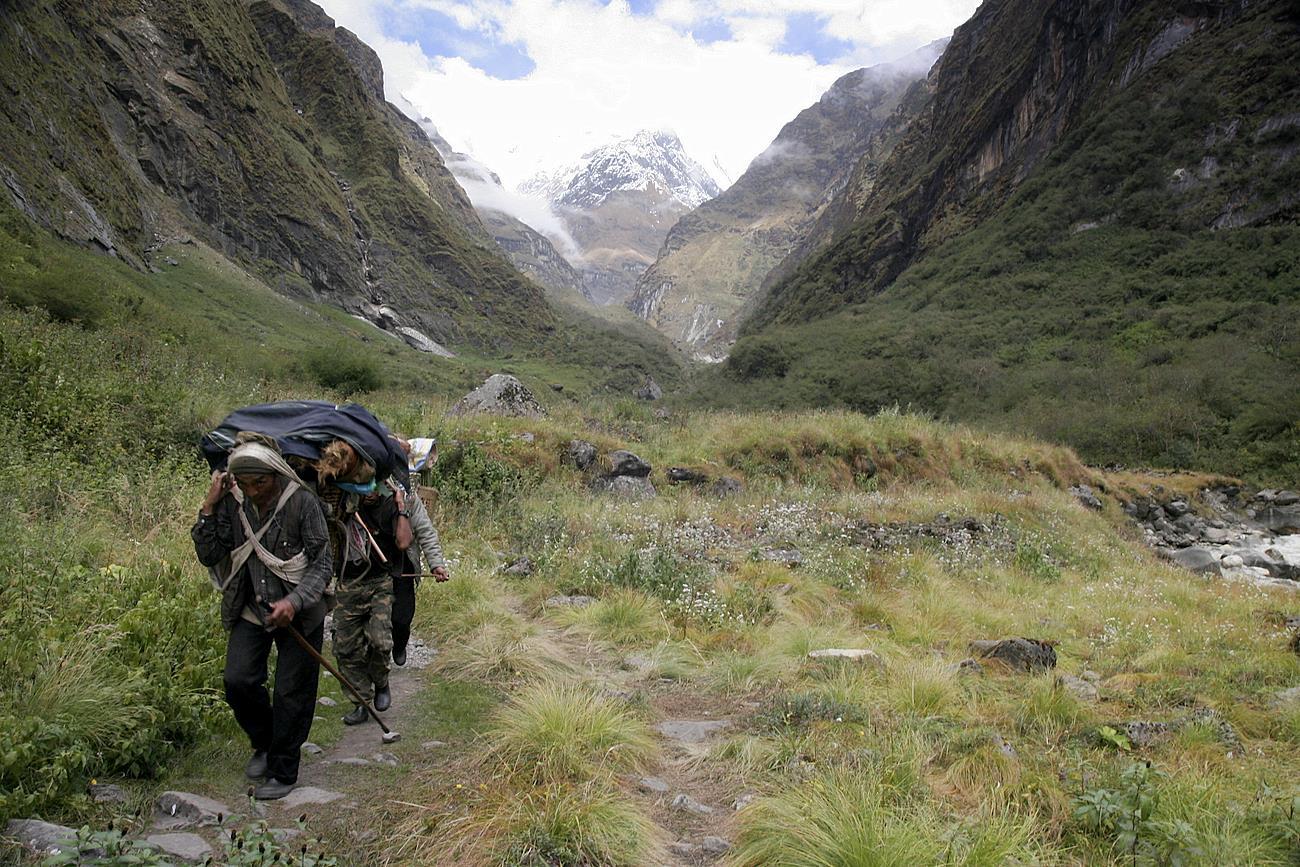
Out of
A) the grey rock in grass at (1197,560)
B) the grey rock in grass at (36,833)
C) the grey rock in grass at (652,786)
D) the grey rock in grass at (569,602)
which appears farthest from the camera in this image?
the grey rock in grass at (1197,560)

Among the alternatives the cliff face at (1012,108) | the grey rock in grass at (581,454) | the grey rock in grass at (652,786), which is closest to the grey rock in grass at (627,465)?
the grey rock in grass at (581,454)

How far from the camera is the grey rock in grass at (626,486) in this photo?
10766 mm

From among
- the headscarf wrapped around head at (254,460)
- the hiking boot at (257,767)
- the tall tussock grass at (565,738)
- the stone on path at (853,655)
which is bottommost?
the hiking boot at (257,767)

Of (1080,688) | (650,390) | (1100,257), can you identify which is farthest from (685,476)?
(650,390)

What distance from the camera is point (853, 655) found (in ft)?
15.9

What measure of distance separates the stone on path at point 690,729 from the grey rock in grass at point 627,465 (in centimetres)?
719

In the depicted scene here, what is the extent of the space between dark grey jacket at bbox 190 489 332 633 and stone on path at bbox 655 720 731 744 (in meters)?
2.10

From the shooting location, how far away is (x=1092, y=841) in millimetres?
2602

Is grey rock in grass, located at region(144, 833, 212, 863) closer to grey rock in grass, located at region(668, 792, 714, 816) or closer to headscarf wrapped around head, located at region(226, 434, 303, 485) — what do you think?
headscarf wrapped around head, located at region(226, 434, 303, 485)

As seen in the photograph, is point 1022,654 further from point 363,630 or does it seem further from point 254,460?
point 254,460

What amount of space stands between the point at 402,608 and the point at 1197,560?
14.8 metres

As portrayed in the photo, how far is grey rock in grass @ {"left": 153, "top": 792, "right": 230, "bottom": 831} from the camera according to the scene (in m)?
2.64

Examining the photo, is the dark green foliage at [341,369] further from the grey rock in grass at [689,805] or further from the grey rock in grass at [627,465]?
the grey rock in grass at [689,805]

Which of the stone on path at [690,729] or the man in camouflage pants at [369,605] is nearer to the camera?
the stone on path at [690,729]
